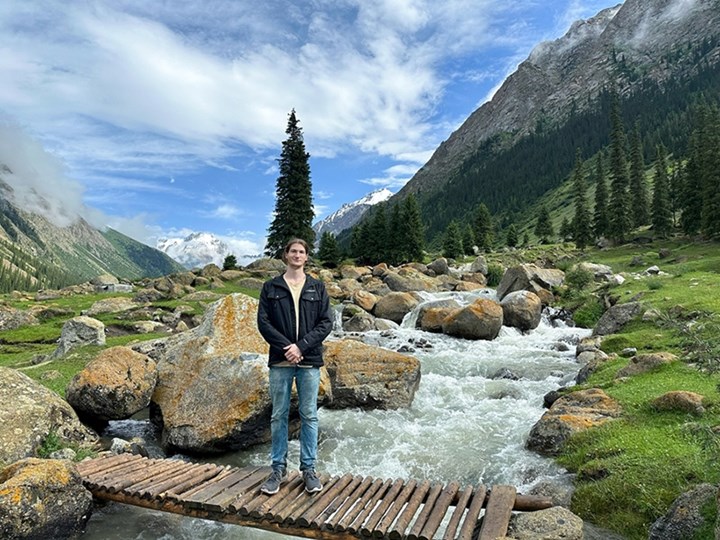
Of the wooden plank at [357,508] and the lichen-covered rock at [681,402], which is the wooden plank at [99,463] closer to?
the wooden plank at [357,508]

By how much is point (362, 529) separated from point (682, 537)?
4.55 meters

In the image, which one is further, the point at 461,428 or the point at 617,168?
the point at 617,168

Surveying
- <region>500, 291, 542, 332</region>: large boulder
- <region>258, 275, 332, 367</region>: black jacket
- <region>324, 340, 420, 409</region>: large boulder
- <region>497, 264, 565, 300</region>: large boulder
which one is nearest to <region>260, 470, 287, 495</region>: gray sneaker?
<region>258, 275, 332, 367</region>: black jacket

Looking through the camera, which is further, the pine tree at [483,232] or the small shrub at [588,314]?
the pine tree at [483,232]

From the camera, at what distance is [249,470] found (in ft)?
32.1

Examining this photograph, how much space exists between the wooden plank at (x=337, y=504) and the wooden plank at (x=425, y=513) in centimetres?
128

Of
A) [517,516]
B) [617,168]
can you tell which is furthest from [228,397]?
[617,168]

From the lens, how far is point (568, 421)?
12.0 m

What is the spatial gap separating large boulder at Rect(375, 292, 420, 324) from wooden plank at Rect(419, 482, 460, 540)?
29316 mm

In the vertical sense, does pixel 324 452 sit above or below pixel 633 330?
below

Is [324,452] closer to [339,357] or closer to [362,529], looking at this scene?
[339,357]

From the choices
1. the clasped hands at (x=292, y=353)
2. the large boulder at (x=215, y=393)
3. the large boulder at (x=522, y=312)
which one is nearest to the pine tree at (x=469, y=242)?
the large boulder at (x=522, y=312)

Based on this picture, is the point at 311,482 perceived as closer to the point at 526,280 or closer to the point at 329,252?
the point at 526,280

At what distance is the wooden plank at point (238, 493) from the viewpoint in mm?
8141
